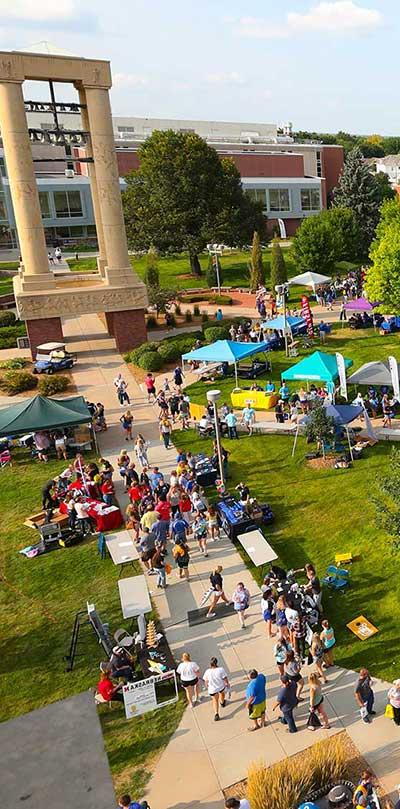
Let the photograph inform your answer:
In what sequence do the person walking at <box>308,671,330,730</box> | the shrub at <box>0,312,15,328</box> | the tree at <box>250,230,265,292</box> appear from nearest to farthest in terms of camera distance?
the person walking at <box>308,671,330,730</box> < the shrub at <box>0,312,15,328</box> < the tree at <box>250,230,265,292</box>

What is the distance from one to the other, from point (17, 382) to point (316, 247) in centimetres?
2403


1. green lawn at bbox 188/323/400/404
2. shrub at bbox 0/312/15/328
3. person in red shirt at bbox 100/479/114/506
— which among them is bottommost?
person in red shirt at bbox 100/479/114/506

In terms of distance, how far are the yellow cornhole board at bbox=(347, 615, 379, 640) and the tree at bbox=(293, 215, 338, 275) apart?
3449 centimetres

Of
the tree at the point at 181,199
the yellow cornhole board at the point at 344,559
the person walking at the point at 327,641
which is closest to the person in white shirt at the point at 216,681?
the person walking at the point at 327,641

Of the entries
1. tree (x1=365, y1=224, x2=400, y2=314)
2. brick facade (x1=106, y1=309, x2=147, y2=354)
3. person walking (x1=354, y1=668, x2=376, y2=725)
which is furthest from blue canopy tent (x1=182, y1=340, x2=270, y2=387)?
person walking (x1=354, y1=668, x2=376, y2=725)

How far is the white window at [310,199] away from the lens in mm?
75375

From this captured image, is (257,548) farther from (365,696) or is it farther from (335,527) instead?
(365,696)

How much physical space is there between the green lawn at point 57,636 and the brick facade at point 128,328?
16.5 metres

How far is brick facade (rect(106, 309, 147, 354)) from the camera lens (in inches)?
1316

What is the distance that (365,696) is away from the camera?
9.77 m

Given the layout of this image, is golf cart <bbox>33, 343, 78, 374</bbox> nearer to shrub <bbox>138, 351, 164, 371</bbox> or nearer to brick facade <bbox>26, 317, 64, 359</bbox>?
brick facade <bbox>26, 317, 64, 359</bbox>

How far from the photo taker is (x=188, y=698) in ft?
35.2

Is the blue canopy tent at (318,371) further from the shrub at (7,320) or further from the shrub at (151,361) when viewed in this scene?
the shrub at (7,320)

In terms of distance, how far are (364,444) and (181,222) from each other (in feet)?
106
